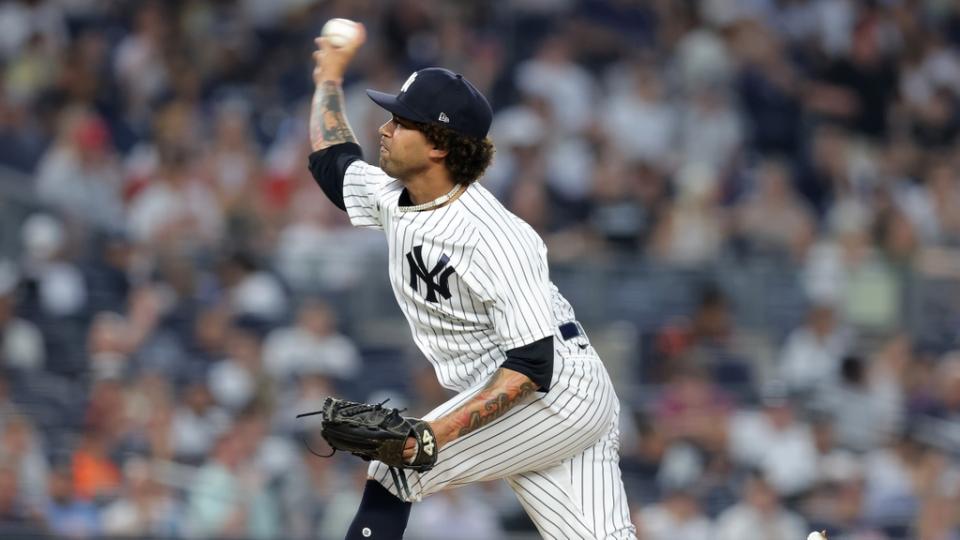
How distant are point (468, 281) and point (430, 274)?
0.42ft

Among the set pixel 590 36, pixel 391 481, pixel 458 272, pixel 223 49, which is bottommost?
pixel 391 481

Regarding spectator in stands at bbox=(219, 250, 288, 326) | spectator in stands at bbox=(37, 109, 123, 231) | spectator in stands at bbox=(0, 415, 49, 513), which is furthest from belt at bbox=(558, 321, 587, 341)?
spectator in stands at bbox=(37, 109, 123, 231)

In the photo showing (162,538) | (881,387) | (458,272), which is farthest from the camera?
(881,387)

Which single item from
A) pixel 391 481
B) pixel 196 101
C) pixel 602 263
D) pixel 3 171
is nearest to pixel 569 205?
pixel 602 263

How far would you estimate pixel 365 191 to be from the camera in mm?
4754

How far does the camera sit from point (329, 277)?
30.8 feet

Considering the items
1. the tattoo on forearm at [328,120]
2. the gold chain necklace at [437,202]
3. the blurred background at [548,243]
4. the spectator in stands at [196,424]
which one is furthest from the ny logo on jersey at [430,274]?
the spectator in stands at [196,424]

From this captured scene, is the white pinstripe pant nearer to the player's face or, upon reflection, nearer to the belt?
the belt

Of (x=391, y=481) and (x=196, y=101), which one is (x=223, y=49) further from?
(x=391, y=481)

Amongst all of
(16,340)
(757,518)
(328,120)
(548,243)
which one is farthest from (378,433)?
(548,243)

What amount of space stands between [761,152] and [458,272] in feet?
23.1

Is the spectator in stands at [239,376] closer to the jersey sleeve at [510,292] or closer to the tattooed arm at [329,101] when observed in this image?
the tattooed arm at [329,101]

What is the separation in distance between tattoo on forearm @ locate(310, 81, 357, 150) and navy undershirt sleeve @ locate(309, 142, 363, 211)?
0.03 meters

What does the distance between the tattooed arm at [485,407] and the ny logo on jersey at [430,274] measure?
0.88 ft
